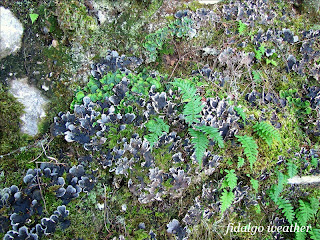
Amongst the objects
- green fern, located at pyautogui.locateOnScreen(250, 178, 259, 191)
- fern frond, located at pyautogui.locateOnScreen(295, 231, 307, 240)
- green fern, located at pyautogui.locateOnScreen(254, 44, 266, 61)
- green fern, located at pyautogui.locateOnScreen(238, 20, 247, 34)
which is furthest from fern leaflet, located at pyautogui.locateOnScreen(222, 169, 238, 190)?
green fern, located at pyautogui.locateOnScreen(238, 20, 247, 34)

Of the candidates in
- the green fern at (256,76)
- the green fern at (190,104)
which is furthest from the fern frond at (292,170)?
the green fern at (190,104)

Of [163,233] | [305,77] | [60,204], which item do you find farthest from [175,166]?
[305,77]

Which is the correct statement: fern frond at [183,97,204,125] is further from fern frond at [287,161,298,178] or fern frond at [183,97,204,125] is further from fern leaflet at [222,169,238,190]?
fern frond at [287,161,298,178]

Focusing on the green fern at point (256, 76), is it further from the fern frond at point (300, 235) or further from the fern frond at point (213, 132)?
the fern frond at point (300, 235)

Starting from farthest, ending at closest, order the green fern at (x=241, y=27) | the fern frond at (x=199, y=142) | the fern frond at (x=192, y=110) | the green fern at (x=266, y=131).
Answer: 1. the green fern at (x=241, y=27)
2. the green fern at (x=266, y=131)
3. the fern frond at (x=192, y=110)
4. the fern frond at (x=199, y=142)

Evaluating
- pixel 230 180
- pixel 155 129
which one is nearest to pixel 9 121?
pixel 155 129

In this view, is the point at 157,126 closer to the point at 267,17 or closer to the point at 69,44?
the point at 69,44
